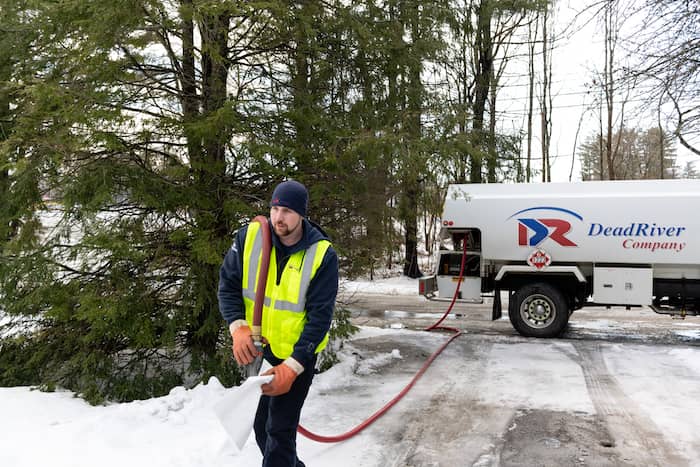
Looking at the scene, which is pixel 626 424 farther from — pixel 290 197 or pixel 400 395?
pixel 290 197

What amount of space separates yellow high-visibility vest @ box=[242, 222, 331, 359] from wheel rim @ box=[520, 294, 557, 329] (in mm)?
7156

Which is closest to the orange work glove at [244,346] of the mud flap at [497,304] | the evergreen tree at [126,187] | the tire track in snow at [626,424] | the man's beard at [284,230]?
the man's beard at [284,230]

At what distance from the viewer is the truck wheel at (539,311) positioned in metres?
9.30

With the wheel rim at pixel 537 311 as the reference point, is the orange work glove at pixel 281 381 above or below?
above

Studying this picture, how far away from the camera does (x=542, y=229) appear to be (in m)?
9.38

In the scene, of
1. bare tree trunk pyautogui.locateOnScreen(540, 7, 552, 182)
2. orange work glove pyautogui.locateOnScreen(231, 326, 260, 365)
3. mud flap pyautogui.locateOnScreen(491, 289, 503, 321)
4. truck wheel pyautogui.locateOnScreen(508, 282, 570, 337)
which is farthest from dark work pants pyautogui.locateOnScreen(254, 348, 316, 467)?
bare tree trunk pyautogui.locateOnScreen(540, 7, 552, 182)

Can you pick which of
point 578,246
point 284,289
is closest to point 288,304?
point 284,289

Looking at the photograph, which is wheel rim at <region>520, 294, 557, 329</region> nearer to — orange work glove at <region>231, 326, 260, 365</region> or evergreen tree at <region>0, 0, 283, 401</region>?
evergreen tree at <region>0, 0, 283, 401</region>

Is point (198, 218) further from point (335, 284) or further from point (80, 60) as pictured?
point (335, 284)

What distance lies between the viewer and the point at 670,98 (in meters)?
6.40

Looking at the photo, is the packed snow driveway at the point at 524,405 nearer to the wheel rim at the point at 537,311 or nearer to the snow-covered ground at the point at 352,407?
the snow-covered ground at the point at 352,407

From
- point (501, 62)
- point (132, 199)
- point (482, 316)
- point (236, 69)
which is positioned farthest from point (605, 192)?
point (501, 62)

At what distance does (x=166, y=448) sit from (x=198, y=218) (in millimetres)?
2599

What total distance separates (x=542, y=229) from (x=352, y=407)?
17.6 ft
